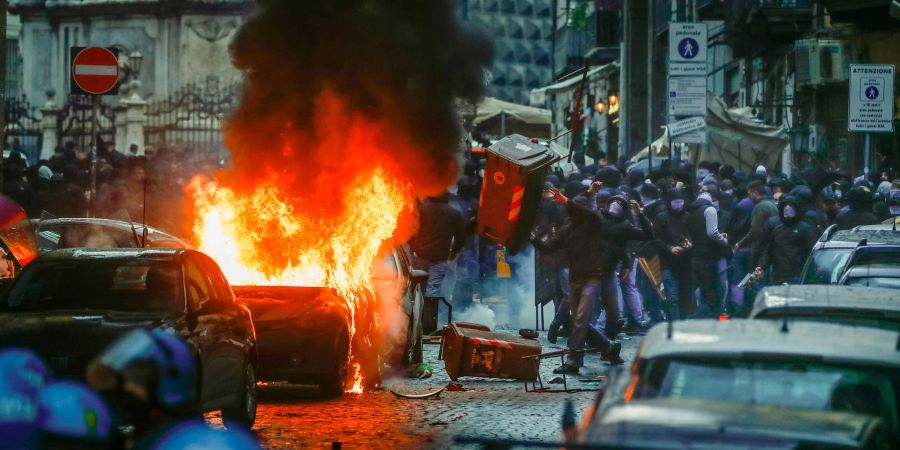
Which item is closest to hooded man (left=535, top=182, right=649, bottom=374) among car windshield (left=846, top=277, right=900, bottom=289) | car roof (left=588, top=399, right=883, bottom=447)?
car windshield (left=846, top=277, right=900, bottom=289)

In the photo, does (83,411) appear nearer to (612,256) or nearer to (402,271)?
(402,271)

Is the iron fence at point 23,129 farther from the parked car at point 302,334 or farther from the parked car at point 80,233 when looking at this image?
the parked car at point 302,334

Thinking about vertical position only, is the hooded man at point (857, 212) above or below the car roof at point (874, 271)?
above

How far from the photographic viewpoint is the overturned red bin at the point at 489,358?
1289 centimetres

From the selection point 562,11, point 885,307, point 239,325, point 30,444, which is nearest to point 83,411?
point 30,444

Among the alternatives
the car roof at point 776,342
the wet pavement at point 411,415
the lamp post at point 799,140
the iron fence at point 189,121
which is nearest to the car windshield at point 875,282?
the wet pavement at point 411,415

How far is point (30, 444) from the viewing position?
585 cm

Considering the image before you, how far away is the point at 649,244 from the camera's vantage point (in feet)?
63.4

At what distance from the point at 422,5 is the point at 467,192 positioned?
4.35 meters

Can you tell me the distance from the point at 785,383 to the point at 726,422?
643mm

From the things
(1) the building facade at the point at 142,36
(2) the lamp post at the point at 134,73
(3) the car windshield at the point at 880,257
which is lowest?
(3) the car windshield at the point at 880,257

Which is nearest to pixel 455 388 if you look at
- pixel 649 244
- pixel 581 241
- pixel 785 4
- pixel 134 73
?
pixel 581 241

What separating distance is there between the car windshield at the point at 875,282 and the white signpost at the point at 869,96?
26.9 ft

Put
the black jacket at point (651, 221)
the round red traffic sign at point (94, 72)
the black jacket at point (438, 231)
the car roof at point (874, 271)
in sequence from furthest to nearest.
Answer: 1. the black jacket at point (651, 221)
2. the black jacket at point (438, 231)
3. the round red traffic sign at point (94, 72)
4. the car roof at point (874, 271)
